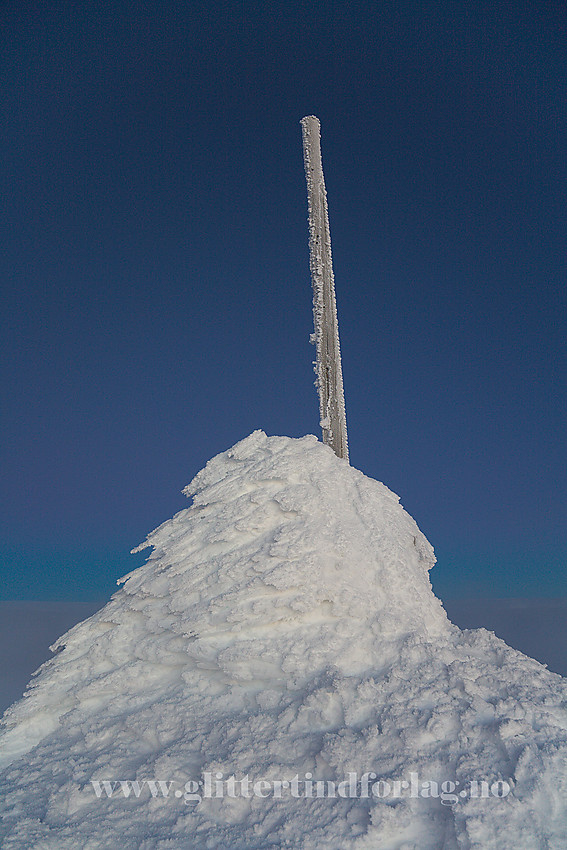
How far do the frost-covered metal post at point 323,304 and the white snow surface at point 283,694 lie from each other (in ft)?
4.12

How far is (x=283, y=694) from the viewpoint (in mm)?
5387

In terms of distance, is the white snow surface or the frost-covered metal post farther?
the frost-covered metal post

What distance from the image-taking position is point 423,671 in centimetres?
511

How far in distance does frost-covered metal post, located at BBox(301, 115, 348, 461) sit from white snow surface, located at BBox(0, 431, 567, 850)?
1.26 m

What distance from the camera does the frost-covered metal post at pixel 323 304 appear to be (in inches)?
348

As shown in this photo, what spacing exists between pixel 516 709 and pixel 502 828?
0.99 m

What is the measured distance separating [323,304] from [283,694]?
5.63 m

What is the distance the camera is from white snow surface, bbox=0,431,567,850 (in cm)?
406

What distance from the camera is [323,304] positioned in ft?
29.9

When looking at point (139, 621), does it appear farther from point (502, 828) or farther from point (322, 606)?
point (502, 828)

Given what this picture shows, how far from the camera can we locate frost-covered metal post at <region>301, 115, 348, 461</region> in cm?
883

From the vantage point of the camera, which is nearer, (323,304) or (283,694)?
(283,694)

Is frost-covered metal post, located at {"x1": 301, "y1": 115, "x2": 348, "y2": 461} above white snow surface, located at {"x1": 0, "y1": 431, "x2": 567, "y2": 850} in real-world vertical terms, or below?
above

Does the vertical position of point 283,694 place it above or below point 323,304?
below
